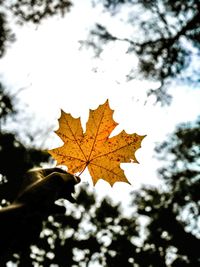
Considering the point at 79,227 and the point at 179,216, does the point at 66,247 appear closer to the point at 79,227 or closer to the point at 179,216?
the point at 79,227

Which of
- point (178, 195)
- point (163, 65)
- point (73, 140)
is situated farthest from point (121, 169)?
point (178, 195)

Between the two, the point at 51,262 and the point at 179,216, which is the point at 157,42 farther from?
the point at 51,262

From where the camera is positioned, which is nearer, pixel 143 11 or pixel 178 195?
pixel 143 11

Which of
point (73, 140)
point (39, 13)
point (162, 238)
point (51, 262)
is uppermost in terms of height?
point (39, 13)

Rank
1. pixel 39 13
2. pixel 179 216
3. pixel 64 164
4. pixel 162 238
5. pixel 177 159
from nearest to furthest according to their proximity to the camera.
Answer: pixel 64 164
pixel 39 13
pixel 177 159
pixel 179 216
pixel 162 238

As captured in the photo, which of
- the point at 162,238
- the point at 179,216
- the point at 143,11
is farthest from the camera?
the point at 162,238

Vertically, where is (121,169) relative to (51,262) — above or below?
below
